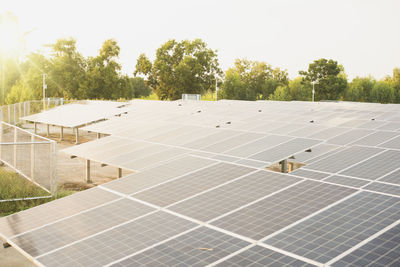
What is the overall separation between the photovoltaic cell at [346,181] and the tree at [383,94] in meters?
95.3

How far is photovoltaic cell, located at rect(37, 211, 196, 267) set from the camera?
6074 mm

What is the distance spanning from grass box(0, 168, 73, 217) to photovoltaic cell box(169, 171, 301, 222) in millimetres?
9445

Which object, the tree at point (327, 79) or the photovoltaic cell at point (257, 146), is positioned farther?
the tree at point (327, 79)

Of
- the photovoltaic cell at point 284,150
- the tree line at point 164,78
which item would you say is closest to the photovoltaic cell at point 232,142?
the photovoltaic cell at point 284,150

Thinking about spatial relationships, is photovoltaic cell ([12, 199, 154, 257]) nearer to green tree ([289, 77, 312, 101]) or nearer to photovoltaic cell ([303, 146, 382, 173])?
photovoltaic cell ([303, 146, 382, 173])

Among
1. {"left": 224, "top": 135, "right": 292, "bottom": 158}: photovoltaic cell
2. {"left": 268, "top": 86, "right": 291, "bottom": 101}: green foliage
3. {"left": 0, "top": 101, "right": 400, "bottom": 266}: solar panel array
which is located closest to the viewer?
{"left": 0, "top": 101, "right": 400, "bottom": 266}: solar panel array

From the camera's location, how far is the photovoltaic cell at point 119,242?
607cm

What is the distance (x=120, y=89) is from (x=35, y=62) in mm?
16732

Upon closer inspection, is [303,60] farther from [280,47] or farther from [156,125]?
[156,125]

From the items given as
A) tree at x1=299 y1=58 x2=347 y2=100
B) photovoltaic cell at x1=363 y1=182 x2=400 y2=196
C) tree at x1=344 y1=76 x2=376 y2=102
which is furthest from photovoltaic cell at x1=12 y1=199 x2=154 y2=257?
tree at x1=344 y1=76 x2=376 y2=102

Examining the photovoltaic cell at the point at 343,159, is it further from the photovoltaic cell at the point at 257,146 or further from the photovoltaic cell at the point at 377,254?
the photovoltaic cell at the point at 377,254

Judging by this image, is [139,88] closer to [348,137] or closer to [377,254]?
[348,137]

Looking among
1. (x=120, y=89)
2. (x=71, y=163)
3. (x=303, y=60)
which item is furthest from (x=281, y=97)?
(x=71, y=163)

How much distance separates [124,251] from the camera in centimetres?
622
